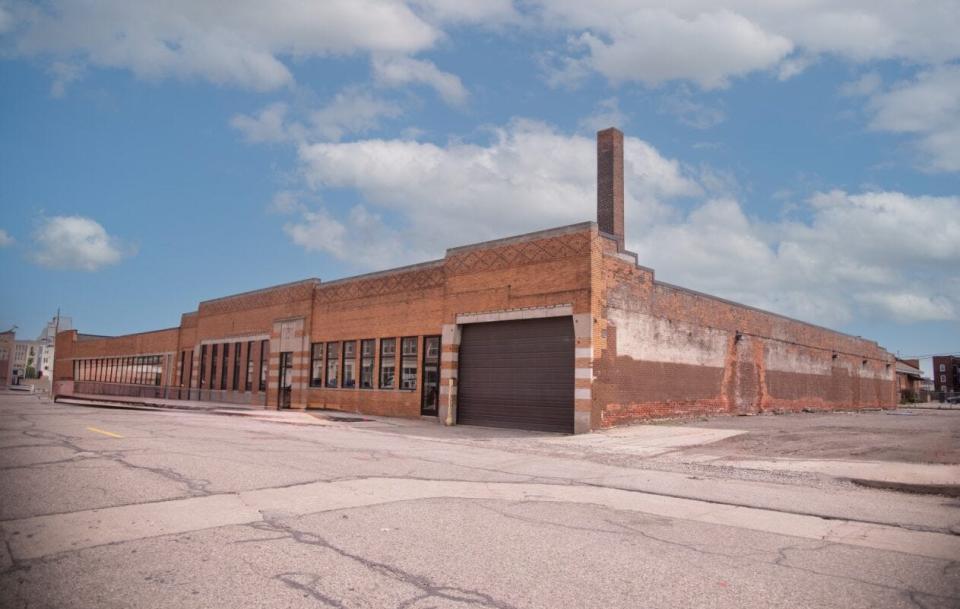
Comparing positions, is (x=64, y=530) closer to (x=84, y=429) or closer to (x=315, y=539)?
(x=315, y=539)

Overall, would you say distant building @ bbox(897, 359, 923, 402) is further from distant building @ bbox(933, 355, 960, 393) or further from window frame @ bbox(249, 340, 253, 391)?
window frame @ bbox(249, 340, 253, 391)

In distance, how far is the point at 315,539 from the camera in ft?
20.1

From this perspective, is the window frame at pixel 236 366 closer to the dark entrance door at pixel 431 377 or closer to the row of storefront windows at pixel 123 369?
the row of storefront windows at pixel 123 369

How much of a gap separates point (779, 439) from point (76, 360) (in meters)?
68.5

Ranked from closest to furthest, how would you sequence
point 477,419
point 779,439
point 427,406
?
point 779,439
point 477,419
point 427,406

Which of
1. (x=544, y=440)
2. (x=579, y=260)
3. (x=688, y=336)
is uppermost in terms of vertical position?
(x=579, y=260)

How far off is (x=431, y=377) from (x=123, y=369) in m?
41.8

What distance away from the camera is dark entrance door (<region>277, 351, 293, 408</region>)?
1321 inches

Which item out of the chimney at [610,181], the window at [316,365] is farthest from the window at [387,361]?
the chimney at [610,181]

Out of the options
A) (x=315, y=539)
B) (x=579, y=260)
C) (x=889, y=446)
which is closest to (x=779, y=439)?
(x=889, y=446)

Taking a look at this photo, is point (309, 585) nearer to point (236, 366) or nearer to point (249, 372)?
point (249, 372)

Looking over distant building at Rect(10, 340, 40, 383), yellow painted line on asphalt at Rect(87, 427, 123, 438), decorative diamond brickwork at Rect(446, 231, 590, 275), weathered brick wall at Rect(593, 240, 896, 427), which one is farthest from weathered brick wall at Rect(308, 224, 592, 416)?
distant building at Rect(10, 340, 40, 383)

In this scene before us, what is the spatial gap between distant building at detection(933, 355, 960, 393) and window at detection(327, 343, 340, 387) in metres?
126

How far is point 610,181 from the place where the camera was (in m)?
28.0
